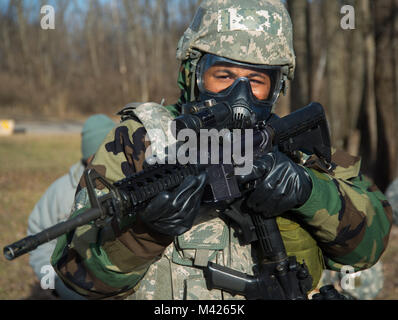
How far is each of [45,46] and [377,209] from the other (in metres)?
35.4

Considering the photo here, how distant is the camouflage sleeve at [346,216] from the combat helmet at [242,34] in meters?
0.62

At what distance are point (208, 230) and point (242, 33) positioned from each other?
3.38 ft

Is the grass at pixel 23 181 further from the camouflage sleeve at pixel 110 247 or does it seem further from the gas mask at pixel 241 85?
the gas mask at pixel 241 85

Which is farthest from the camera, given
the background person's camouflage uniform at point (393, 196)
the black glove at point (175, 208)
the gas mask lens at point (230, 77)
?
the background person's camouflage uniform at point (393, 196)

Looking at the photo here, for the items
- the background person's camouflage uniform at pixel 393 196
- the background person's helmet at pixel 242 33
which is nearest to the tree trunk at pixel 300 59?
the background person's camouflage uniform at pixel 393 196

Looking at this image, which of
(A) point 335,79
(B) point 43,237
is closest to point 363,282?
(B) point 43,237

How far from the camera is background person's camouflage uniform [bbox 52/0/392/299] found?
205 centimetres

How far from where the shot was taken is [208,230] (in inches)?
91.4

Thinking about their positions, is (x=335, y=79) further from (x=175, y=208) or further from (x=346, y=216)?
(x=175, y=208)

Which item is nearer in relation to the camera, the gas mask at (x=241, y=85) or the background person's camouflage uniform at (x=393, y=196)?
the gas mask at (x=241, y=85)

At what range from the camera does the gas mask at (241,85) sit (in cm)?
235

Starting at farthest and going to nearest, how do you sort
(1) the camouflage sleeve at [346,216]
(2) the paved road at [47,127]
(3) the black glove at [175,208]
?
(2) the paved road at [47,127], (1) the camouflage sleeve at [346,216], (3) the black glove at [175,208]
